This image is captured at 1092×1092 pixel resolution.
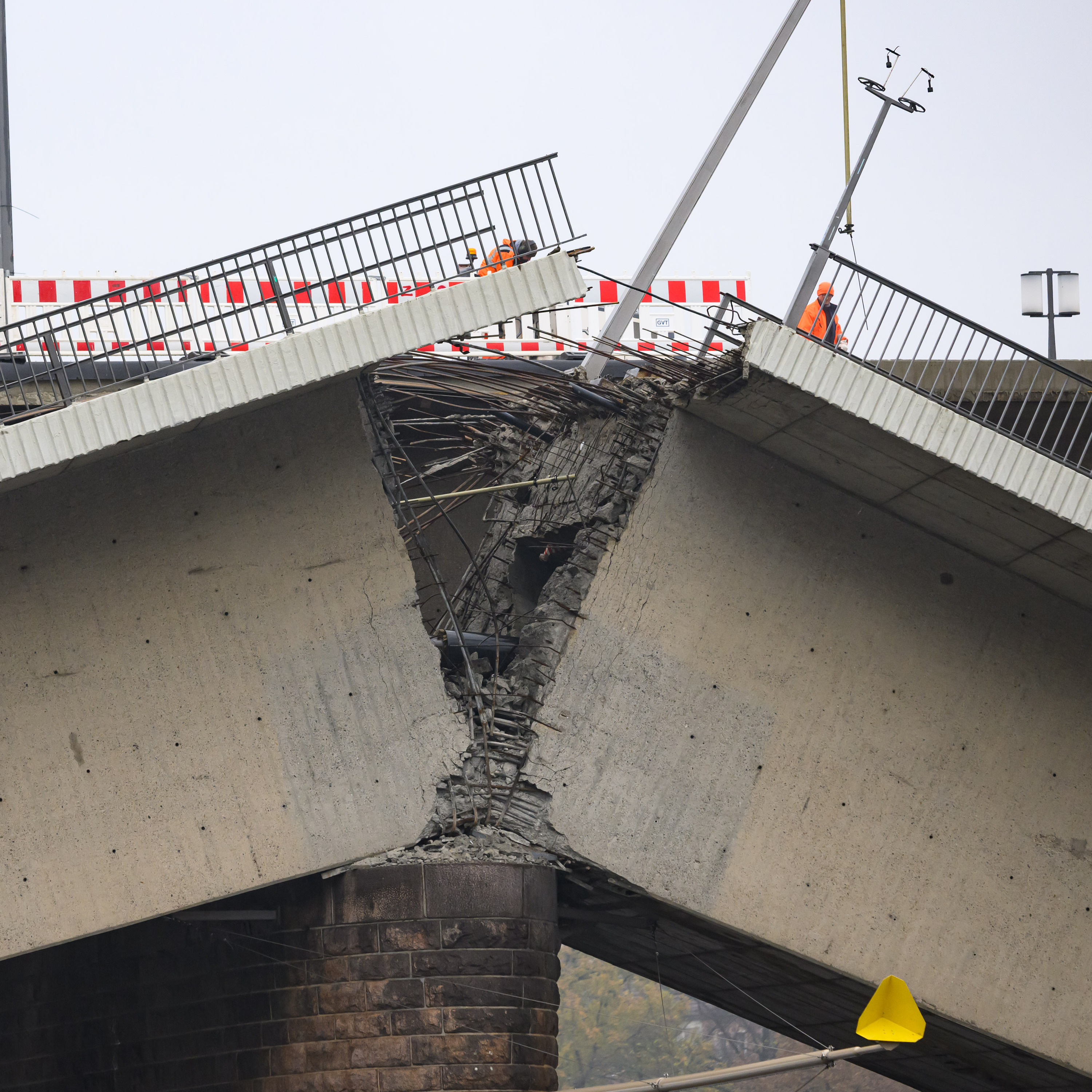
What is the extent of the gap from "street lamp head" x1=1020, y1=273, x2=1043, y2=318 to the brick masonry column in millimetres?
13641

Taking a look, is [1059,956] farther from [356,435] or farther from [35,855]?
[35,855]

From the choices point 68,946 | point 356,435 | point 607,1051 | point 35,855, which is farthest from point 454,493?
point 607,1051

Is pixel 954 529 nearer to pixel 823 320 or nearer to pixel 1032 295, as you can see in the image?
pixel 823 320

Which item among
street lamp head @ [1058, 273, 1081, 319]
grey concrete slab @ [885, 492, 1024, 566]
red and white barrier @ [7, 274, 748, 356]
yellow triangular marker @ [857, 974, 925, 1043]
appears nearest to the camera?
yellow triangular marker @ [857, 974, 925, 1043]

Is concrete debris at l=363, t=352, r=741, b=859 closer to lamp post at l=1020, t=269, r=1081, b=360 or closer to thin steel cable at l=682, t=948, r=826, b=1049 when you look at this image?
thin steel cable at l=682, t=948, r=826, b=1049

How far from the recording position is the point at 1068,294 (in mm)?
20375

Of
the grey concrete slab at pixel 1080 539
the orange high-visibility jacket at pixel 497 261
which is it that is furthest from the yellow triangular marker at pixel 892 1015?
the orange high-visibility jacket at pixel 497 261

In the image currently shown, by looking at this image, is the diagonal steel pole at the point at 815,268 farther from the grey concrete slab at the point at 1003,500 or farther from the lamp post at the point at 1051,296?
the lamp post at the point at 1051,296

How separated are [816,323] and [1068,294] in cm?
1143

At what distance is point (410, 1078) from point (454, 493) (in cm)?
432

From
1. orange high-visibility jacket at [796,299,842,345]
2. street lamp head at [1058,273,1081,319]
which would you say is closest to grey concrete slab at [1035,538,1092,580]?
orange high-visibility jacket at [796,299,842,345]

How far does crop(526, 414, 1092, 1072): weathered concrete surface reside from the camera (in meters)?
10.5

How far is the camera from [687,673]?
10578 mm

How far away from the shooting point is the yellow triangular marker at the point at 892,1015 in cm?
870
